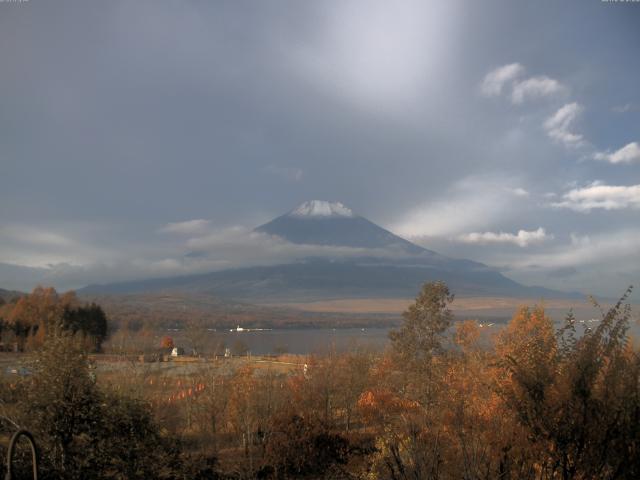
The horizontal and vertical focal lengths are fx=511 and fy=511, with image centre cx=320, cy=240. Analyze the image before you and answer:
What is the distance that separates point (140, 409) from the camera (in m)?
10.9

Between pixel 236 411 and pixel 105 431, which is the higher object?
pixel 105 431

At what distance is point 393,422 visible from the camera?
19672mm

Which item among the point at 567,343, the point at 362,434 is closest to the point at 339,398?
the point at 362,434

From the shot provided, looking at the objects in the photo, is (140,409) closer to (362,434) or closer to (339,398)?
(362,434)

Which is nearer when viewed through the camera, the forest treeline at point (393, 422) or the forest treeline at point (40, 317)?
the forest treeline at point (393, 422)

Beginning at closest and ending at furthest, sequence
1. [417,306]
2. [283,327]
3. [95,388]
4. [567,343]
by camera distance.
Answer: [567,343], [95,388], [417,306], [283,327]

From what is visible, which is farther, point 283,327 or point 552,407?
point 283,327

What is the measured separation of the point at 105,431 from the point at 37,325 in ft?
204

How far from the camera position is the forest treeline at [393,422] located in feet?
21.7

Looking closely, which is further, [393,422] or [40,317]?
[40,317]

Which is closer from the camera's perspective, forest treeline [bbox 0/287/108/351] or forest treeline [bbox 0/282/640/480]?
forest treeline [bbox 0/282/640/480]

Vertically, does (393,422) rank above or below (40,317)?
below

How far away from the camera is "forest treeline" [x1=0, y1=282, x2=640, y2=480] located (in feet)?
21.7

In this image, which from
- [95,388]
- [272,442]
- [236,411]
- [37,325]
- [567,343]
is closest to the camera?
[567,343]
